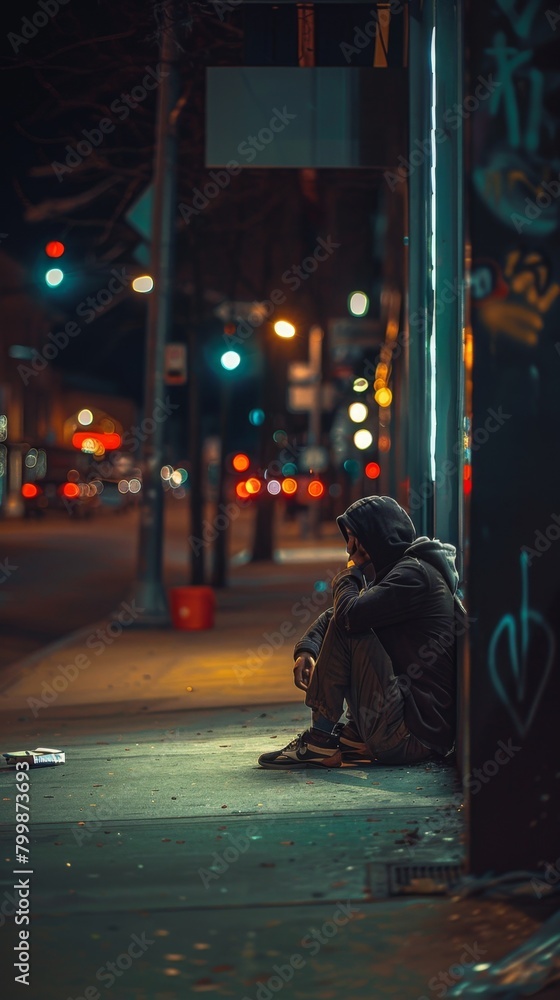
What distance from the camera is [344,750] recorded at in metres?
7.24

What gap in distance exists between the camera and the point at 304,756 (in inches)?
280

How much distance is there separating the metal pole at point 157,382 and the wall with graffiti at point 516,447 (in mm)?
12081

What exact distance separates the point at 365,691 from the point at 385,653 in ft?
0.66

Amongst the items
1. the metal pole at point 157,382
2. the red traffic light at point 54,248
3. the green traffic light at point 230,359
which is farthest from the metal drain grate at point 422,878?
the green traffic light at point 230,359

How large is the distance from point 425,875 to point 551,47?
2.95 metres

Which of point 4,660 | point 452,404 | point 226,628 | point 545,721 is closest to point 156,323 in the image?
point 226,628

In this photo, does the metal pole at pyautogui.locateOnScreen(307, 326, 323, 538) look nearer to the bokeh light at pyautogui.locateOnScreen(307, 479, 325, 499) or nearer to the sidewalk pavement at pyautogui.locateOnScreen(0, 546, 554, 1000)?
the bokeh light at pyautogui.locateOnScreen(307, 479, 325, 499)

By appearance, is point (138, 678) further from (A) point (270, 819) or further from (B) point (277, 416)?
(B) point (277, 416)

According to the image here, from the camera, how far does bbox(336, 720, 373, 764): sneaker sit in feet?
23.5

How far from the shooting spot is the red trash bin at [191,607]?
16.3m

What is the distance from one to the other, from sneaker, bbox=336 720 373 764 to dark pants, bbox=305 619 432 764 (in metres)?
0.20

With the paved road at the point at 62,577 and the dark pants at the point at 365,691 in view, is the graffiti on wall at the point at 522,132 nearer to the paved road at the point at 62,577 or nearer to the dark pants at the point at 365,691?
the dark pants at the point at 365,691

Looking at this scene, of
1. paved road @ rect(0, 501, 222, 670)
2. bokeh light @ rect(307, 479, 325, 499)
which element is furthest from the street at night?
bokeh light @ rect(307, 479, 325, 499)

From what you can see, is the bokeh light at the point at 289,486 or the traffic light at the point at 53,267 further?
the bokeh light at the point at 289,486
